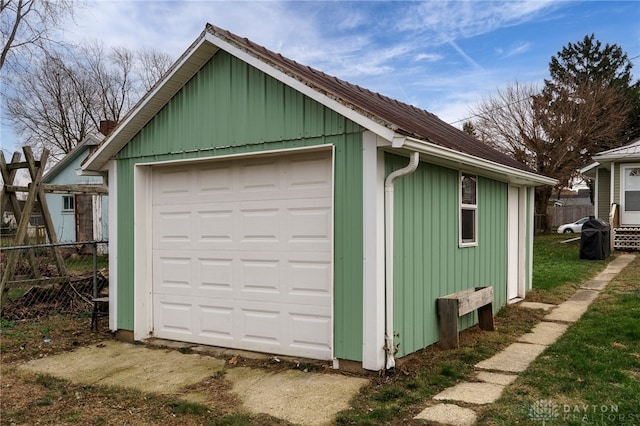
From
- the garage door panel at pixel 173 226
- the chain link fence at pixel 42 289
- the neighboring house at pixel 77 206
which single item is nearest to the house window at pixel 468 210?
the garage door panel at pixel 173 226

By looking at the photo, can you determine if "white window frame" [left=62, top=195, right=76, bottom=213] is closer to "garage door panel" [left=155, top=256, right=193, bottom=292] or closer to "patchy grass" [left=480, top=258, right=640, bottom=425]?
"garage door panel" [left=155, top=256, right=193, bottom=292]

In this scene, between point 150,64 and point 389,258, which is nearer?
point 389,258

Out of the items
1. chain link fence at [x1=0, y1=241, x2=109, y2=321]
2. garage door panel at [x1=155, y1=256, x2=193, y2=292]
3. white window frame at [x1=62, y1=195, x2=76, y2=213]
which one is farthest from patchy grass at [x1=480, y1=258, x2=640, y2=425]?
white window frame at [x1=62, y1=195, x2=76, y2=213]

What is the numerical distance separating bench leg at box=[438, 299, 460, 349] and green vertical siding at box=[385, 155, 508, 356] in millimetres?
91

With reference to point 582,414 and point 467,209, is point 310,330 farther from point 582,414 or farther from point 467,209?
point 467,209

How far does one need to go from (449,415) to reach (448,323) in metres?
1.98

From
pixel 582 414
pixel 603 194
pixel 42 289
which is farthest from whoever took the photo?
pixel 603 194

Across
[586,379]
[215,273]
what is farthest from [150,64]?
[586,379]

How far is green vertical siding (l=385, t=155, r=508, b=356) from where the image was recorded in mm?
5141

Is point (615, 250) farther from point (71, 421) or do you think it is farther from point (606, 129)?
point (71, 421)

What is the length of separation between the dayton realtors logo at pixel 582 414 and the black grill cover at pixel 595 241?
35.8ft

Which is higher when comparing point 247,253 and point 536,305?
point 247,253

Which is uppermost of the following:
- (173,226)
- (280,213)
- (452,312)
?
(280,213)

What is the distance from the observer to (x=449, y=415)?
3838mm
